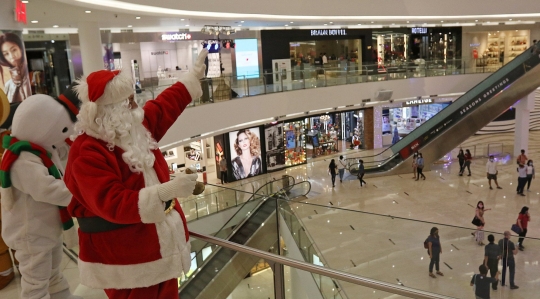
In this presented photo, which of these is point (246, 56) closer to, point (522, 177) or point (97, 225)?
point (522, 177)

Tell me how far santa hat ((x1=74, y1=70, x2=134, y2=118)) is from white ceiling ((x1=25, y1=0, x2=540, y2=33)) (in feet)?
22.5

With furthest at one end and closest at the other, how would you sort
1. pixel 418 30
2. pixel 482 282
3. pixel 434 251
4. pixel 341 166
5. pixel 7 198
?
pixel 418 30
pixel 341 166
pixel 434 251
pixel 482 282
pixel 7 198

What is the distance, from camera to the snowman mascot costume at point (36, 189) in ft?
9.00

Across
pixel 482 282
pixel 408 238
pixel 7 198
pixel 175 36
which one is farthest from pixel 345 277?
pixel 175 36

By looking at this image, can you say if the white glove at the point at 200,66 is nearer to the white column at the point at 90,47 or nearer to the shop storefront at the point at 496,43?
the white column at the point at 90,47

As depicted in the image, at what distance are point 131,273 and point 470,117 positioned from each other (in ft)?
55.6

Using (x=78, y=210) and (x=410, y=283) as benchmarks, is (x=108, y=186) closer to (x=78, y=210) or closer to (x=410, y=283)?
(x=78, y=210)

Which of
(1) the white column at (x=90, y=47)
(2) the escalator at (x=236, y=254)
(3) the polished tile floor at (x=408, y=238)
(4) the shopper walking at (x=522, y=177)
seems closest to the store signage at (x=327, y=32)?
(3) the polished tile floor at (x=408, y=238)

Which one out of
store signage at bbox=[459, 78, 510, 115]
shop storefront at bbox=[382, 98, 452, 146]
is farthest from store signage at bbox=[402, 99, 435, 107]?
store signage at bbox=[459, 78, 510, 115]

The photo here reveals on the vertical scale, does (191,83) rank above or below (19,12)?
below

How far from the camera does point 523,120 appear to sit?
17.9m

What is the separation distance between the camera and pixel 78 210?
→ 218 cm

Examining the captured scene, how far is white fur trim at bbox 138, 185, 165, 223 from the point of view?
6.20 ft

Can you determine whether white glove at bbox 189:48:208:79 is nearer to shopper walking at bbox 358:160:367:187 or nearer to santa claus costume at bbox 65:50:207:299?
santa claus costume at bbox 65:50:207:299
